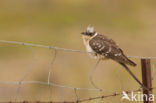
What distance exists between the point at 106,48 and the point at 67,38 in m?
9.96

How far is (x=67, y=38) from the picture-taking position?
1908 cm

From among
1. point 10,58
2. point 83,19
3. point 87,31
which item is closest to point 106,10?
point 83,19

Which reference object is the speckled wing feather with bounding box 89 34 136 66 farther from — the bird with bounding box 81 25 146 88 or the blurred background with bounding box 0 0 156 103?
the blurred background with bounding box 0 0 156 103

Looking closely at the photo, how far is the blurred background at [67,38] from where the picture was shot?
14023 mm

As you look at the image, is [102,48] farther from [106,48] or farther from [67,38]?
[67,38]

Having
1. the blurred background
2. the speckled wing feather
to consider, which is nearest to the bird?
the speckled wing feather

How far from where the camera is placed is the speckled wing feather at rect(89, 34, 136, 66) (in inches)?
351

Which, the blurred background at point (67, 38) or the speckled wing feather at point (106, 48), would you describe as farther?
the blurred background at point (67, 38)

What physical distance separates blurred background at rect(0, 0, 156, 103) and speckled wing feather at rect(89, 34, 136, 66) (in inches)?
73.8

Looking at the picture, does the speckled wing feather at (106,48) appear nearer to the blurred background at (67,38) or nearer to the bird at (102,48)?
the bird at (102,48)

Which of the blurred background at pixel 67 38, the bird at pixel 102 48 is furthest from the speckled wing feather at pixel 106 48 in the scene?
the blurred background at pixel 67 38

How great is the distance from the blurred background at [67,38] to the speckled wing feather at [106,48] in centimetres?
187

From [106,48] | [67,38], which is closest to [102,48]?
[106,48]

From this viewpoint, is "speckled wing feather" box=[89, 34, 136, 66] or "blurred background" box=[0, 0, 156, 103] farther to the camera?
"blurred background" box=[0, 0, 156, 103]
